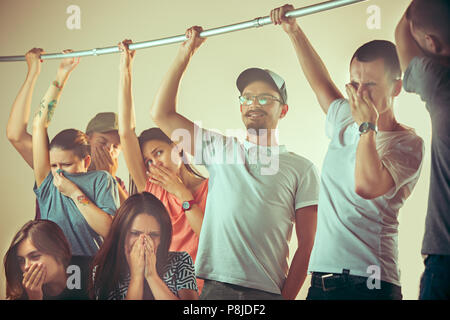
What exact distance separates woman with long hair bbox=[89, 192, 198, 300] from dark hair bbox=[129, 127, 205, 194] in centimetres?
7

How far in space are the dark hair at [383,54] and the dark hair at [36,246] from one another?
71.3 inches

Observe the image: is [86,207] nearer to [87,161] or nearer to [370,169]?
[87,161]

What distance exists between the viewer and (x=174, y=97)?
257 cm

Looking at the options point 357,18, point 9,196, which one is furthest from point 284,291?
point 9,196

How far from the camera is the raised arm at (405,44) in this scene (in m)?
2.13

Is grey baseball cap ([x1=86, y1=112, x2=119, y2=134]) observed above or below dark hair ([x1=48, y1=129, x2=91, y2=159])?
above

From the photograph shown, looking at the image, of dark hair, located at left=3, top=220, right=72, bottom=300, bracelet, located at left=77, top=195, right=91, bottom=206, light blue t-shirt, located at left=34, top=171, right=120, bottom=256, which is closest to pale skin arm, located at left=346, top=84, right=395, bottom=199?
light blue t-shirt, located at left=34, top=171, right=120, bottom=256

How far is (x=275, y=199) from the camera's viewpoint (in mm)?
2303

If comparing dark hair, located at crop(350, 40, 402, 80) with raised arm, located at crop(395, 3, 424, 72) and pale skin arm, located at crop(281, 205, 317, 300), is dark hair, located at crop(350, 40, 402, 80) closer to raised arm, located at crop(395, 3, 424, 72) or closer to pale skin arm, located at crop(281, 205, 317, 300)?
raised arm, located at crop(395, 3, 424, 72)

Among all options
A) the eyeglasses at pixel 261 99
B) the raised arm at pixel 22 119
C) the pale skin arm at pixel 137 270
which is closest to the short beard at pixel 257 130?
the eyeglasses at pixel 261 99

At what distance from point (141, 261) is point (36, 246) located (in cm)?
69

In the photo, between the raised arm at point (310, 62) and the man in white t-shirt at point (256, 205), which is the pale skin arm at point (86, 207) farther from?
the raised arm at point (310, 62)

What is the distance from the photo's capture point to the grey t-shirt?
2.02 m

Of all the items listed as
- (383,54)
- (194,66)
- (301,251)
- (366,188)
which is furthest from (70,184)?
(383,54)
